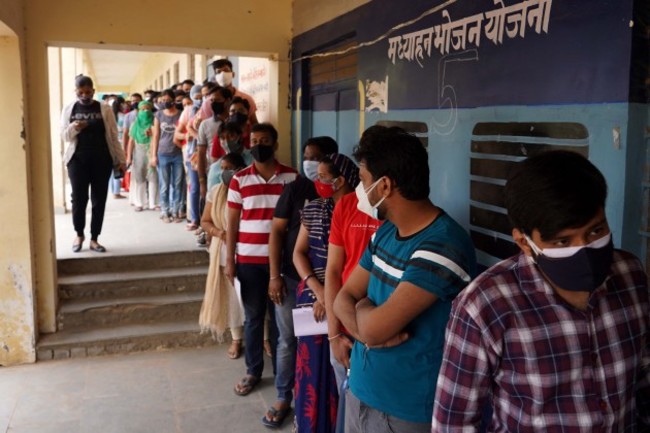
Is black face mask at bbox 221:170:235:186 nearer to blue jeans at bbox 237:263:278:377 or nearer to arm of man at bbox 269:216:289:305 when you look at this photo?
blue jeans at bbox 237:263:278:377

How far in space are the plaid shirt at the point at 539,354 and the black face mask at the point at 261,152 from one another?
92.8 inches

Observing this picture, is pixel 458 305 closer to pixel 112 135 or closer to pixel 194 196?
pixel 112 135

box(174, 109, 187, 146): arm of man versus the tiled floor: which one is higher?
box(174, 109, 187, 146): arm of man

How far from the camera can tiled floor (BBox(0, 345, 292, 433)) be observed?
3582 mm

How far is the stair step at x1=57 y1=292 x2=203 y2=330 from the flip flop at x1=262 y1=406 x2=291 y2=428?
175 centimetres

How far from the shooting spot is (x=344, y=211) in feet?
8.02

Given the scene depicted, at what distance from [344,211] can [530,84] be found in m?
0.86

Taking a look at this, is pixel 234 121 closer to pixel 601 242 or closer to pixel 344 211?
pixel 344 211

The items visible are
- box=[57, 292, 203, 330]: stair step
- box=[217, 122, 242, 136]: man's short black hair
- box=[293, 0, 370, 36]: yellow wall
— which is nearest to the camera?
box=[293, 0, 370, 36]: yellow wall

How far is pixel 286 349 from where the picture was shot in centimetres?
347

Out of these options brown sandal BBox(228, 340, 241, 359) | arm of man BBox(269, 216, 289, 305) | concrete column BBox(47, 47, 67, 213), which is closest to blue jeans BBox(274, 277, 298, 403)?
arm of man BBox(269, 216, 289, 305)

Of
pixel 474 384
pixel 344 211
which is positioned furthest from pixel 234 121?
pixel 474 384

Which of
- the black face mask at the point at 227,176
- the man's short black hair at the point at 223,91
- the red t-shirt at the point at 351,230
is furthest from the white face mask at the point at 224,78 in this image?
the red t-shirt at the point at 351,230

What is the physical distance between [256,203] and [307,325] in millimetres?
1053
